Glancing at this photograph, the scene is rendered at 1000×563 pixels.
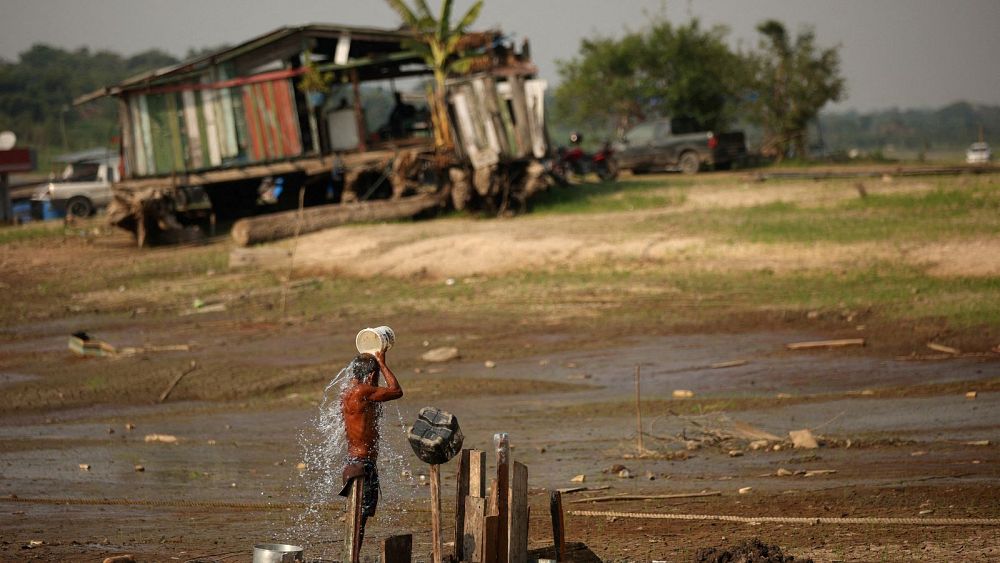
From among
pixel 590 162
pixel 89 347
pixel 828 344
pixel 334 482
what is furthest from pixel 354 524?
pixel 590 162

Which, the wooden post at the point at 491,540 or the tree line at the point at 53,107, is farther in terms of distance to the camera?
the tree line at the point at 53,107

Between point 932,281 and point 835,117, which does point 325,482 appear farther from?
point 835,117

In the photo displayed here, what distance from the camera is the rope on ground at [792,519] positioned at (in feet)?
24.1

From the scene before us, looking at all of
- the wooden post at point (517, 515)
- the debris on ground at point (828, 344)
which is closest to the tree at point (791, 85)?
the debris on ground at point (828, 344)

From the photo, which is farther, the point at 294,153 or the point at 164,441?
the point at 294,153

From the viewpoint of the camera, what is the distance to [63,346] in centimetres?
1608

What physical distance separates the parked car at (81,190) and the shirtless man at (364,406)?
86.9 ft

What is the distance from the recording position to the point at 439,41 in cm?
2427

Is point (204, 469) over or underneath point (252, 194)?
underneath

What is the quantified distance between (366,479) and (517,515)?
89cm

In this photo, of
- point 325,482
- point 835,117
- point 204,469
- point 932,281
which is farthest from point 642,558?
point 835,117

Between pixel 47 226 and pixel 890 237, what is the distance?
19.5 metres

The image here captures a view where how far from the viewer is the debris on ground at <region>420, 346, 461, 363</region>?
45.2ft

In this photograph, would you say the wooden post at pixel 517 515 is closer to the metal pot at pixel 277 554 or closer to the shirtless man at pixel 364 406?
the shirtless man at pixel 364 406
